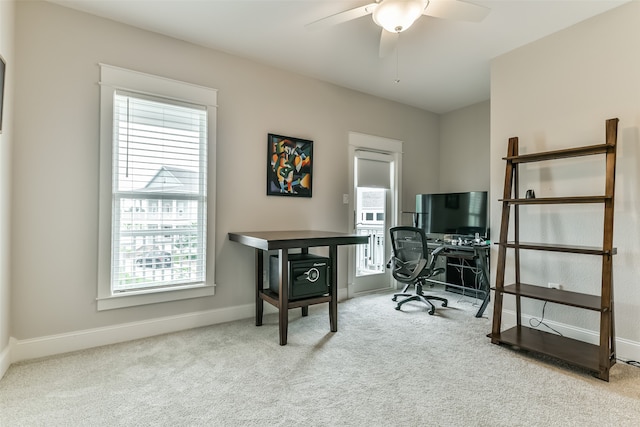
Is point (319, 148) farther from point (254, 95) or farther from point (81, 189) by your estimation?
point (81, 189)

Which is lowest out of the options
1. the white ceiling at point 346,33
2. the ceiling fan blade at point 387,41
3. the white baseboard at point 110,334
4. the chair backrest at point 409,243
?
the white baseboard at point 110,334

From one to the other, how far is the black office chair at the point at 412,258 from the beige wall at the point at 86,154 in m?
1.06

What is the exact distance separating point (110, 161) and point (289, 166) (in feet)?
5.33

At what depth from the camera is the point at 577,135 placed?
2.61 m

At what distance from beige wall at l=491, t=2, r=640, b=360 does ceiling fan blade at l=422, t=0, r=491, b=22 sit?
1.22 meters

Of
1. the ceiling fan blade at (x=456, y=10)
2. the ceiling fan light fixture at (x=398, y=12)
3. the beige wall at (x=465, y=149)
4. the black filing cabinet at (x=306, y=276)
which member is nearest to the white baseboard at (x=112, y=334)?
the black filing cabinet at (x=306, y=276)

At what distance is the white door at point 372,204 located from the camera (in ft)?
13.4

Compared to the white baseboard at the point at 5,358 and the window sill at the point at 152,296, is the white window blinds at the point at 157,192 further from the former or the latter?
the white baseboard at the point at 5,358

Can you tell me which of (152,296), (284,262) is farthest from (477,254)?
(152,296)

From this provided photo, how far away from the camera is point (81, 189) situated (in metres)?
2.49

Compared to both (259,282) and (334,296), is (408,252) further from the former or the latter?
(259,282)

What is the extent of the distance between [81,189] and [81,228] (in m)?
0.30

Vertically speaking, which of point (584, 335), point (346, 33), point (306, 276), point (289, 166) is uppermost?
point (346, 33)

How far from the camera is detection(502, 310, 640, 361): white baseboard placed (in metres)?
2.32
